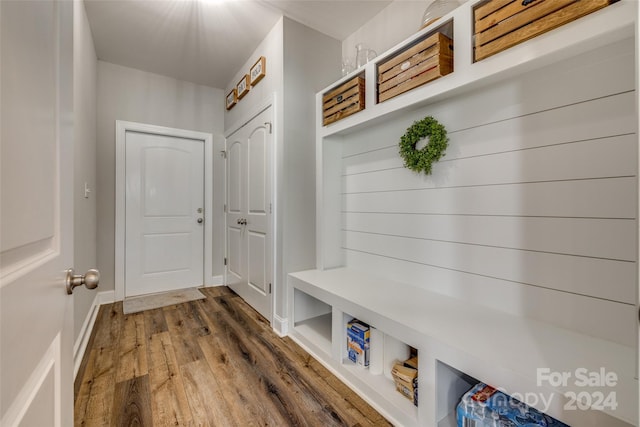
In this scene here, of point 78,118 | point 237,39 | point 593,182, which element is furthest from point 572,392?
point 237,39

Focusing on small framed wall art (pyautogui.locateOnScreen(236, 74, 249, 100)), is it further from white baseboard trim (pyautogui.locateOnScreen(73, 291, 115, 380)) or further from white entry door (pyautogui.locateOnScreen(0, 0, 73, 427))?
white baseboard trim (pyautogui.locateOnScreen(73, 291, 115, 380))

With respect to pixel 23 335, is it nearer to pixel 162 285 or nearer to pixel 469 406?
pixel 469 406

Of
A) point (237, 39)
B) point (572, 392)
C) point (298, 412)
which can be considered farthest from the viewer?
point (237, 39)

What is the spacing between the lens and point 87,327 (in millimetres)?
2197

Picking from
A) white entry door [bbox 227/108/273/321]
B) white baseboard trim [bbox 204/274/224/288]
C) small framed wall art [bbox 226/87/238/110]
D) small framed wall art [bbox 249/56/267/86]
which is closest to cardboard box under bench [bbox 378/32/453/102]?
white entry door [bbox 227/108/273/321]

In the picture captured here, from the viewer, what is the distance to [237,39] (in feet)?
8.44

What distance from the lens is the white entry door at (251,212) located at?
250cm

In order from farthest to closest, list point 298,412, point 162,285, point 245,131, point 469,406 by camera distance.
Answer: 1. point 162,285
2. point 245,131
3. point 298,412
4. point 469,406

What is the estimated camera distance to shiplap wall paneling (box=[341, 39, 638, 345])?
1070mm

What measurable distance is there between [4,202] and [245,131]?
277 cm

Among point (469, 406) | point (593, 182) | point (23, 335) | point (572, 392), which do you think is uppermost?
point (593, 182)

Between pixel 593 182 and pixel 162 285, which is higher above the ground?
pixel 593 182

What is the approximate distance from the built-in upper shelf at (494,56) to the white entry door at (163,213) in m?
2.41

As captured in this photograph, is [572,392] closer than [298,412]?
Yes
